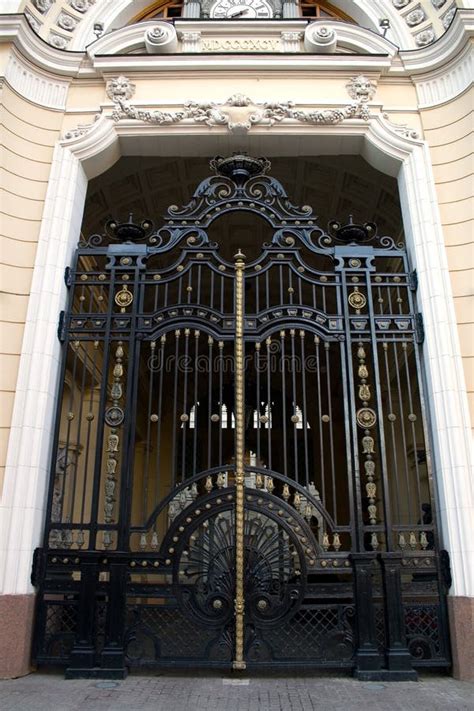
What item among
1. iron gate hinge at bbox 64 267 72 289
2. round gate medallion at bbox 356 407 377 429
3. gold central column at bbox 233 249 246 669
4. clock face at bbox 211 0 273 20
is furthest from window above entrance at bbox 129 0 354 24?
round gate medallion at bbox 356 407 377 429

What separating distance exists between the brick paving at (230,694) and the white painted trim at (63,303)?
0.90 metres

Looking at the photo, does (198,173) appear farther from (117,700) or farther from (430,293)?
(117,700)

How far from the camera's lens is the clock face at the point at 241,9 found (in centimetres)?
859

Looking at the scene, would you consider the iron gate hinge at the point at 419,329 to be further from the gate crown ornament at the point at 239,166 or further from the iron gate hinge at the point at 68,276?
the iron gate hinge at the point at 68,276

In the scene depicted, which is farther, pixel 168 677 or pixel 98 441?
pixel 98 441

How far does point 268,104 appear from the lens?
721 centimetres

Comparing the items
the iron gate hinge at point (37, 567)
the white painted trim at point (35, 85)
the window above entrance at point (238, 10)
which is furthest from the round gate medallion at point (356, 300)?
the window above entrance at point (238, 10)

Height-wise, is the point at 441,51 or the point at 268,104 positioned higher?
the point at 441,51

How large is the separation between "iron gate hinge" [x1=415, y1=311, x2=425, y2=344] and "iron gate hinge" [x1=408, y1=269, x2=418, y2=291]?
1.24ft

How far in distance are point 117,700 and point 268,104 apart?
6.82m

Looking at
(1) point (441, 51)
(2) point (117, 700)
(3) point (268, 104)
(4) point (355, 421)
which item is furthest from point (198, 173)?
(2) point (117, 700)

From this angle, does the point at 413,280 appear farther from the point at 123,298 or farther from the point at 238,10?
the point at 238,10

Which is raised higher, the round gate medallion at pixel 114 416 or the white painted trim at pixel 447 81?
the white painted trim at pixel 447 81

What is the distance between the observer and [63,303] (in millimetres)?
6426
